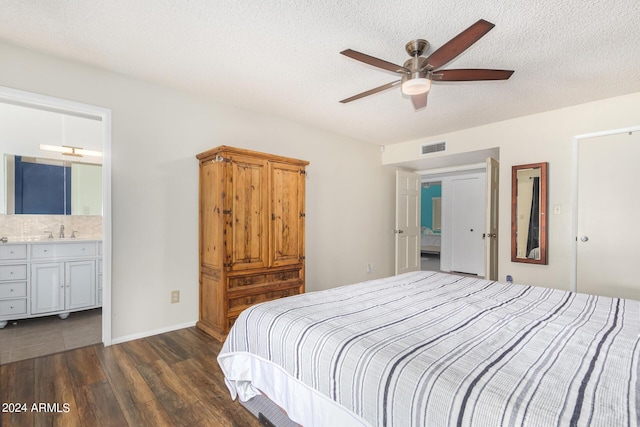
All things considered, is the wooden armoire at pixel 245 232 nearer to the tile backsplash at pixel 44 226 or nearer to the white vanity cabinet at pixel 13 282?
the white vanity cabinet at pixel 13 282

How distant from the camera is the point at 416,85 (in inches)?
74.5

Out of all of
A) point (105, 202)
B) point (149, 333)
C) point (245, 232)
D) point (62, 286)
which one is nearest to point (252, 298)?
point (245, 232)

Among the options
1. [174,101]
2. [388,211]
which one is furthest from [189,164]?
[388,211]

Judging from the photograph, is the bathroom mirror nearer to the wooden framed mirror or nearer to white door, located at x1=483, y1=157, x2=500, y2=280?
white door, located at x1=483, y1=157, x2=500, y2=280

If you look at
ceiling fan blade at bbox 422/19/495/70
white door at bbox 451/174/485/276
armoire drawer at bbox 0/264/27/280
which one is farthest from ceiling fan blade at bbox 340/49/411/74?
white door at bbox 451/174/485/276

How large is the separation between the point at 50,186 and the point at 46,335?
1.83 m

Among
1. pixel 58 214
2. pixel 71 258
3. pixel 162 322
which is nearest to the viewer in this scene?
pixel 162 322

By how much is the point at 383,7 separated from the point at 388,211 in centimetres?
368

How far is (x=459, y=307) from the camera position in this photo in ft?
5.42

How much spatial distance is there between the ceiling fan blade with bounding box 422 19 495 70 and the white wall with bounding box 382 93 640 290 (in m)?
2.40

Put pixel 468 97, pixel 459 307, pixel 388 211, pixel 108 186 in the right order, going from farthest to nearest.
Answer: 1. pixel 388 211
2. pixel 468 97
3. pixel 108 186
4. pixel 459 307

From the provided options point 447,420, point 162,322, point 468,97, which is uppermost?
point 468,97

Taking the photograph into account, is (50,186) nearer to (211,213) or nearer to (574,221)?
(211,213)

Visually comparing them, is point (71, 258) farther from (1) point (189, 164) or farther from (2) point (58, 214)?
(1) point (189, 164)
